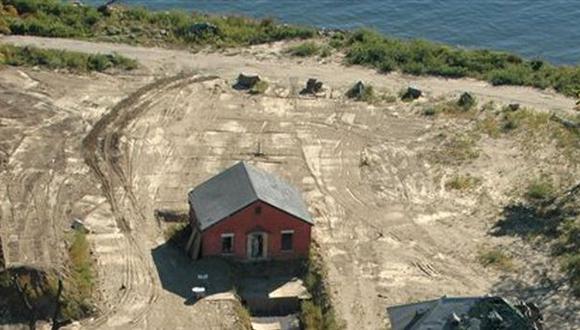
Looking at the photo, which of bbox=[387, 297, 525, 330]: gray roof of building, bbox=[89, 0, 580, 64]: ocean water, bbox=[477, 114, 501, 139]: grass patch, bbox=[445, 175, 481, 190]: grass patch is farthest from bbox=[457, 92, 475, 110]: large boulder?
bbox=[387, 297, 525, 330]: gray roof of building

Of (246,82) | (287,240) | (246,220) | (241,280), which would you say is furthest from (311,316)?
(246,82)

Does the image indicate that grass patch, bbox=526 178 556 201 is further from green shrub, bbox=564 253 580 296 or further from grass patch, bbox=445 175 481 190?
green shrub, bbox=564 253 580 296

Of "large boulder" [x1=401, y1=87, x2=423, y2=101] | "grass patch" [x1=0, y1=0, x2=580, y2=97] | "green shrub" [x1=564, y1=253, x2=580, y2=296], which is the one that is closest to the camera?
"green shrub" [x1=564, y1=253, x2=580, y2=296]

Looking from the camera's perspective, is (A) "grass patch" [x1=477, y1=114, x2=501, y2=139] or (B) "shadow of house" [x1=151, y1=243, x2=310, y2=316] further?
(A) "grass patch" [x1=477, y1=114, x2=501, y2=139]

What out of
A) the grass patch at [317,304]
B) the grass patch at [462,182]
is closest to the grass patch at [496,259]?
the grass patch at [462,182]

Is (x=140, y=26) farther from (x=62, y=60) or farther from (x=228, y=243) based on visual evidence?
(x=228, y=243)
